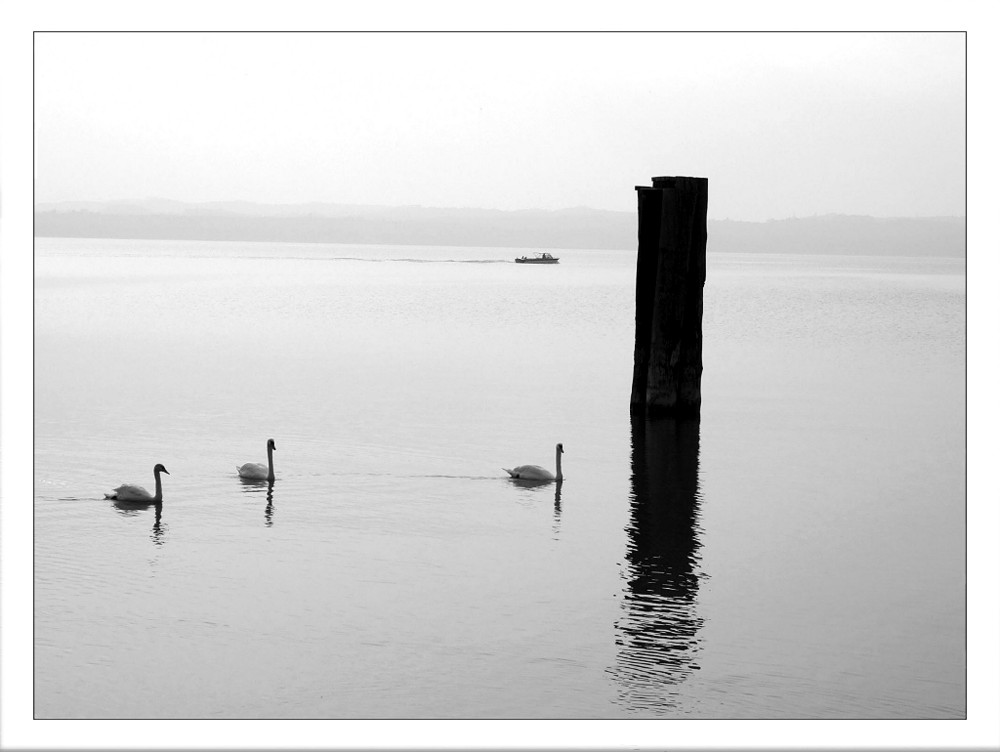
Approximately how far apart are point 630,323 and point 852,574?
3345 cm

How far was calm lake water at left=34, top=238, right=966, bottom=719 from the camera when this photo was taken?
1005 cm

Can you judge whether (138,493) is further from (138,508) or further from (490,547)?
(490,547)

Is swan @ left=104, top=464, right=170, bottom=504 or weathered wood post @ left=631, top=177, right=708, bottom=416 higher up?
weathered wood post @ left=631, top=177, right=708, bottom=416

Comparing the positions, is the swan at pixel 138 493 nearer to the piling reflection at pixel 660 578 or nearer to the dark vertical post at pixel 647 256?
the piling reflection at pixel 660 578

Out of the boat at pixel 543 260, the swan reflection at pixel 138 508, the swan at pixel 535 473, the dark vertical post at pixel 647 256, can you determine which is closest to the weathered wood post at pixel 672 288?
the dark vertical post at pixel 647 256

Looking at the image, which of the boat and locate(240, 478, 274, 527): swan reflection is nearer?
locate(240, 478, 274, 527): swan reflection

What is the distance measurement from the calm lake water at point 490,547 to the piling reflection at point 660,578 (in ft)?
0.13

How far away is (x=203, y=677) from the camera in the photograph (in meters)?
10.1

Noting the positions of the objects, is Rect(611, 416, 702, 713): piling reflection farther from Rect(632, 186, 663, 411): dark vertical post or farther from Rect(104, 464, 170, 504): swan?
Rect(104, 464, 170, 504): swan

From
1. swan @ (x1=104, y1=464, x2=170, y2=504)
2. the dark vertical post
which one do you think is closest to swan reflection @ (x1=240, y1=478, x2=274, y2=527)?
swan @ (x1=104, y1=464, x2=170, y2=504)

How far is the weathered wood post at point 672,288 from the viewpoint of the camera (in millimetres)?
19391

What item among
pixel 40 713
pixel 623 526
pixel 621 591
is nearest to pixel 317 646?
pixel 40 713

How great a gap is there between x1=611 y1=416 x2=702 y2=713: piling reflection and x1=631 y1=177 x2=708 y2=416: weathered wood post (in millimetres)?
937

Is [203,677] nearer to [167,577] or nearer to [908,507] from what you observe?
[167,577]
